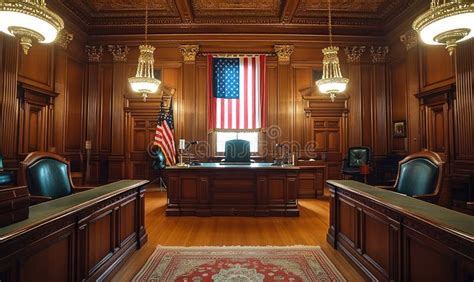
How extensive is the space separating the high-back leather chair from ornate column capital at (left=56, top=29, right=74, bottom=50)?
5.00 metres

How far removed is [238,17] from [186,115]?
317 centimetres

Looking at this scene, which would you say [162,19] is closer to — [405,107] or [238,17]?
[238,17]

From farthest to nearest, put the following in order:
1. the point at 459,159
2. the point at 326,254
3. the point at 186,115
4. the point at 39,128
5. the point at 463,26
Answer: the point at 186,115 < the point at 39,128 < the point at 459,159 < the point at 326,254 < the point at 463,26

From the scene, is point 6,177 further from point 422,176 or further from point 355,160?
point 355,160

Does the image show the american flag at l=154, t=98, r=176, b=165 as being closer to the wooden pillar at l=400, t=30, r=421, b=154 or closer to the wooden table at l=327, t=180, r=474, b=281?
the wooden table at l=327, t=180, r=474, b=281

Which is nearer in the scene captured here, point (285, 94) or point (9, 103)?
point (9, 103)

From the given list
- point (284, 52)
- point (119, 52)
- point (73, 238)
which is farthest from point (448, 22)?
point (119, 52)

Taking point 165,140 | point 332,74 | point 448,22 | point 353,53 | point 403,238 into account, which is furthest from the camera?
point 353,53

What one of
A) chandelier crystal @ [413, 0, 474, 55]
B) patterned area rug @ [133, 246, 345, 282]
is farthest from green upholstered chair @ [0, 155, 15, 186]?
chandelier crystal @ [413, 0, 474, 55]

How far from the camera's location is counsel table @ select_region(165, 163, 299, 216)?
5.20 metres

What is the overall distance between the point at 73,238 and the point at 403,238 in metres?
2.40

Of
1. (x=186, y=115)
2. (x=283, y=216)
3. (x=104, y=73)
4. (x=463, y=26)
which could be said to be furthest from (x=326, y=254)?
(x=104, y=73)

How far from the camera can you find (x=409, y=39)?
7121 mm

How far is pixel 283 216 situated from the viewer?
5148 mm
